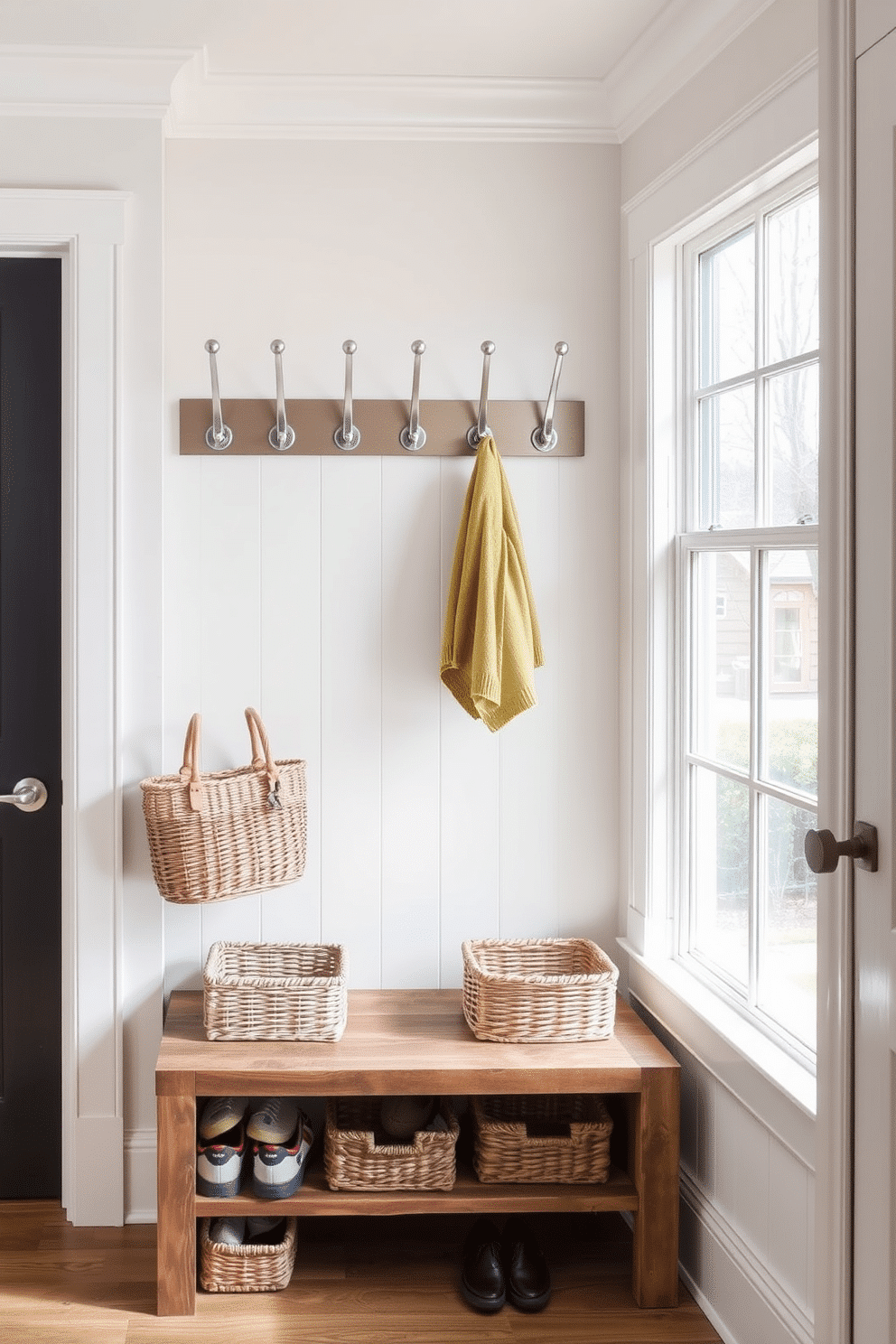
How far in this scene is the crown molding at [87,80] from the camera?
7.59 feet

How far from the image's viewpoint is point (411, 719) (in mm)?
2572

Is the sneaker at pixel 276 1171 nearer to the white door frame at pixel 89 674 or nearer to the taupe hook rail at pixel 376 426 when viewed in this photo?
the white door frame at pixel 89 674

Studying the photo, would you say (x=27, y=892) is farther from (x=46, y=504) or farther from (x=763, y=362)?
(x=763, y=362)

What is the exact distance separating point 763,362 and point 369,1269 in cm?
186

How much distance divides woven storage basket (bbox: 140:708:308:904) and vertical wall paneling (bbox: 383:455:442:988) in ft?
1.03

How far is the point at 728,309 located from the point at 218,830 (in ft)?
4.59

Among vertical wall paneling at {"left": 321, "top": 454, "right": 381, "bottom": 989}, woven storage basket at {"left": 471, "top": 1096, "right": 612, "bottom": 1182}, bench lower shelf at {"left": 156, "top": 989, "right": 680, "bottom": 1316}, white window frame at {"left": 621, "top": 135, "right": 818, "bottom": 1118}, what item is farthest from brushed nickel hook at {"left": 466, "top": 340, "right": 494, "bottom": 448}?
woven storage basket at {"left": 471, "top": 1096, "right": 612, "bottom": 1182}

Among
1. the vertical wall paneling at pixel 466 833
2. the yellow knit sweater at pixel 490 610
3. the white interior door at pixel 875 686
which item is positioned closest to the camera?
the white interior door at pixel 875 686

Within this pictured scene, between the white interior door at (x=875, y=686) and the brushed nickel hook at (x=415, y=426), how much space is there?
116cm

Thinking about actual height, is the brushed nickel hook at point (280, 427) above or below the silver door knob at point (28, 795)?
above

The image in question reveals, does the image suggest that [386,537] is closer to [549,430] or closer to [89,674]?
[549,430]

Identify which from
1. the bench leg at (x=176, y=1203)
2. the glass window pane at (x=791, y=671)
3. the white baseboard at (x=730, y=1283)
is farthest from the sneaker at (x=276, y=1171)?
the glass window pane at (x=791, y=671)

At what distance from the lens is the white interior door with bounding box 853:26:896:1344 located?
1.35 metres

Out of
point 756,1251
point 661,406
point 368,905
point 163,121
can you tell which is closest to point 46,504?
point 163,121
